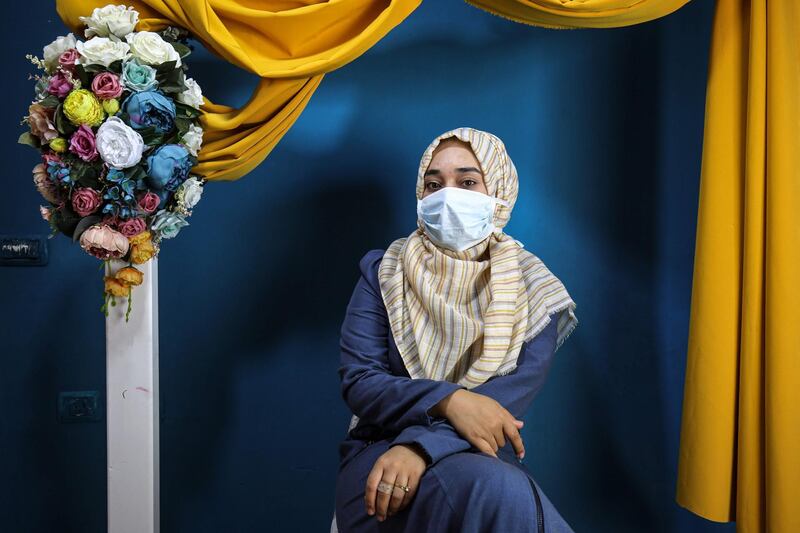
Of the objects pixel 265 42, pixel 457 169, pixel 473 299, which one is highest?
pixel 265 42

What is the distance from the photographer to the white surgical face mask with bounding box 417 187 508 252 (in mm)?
1609

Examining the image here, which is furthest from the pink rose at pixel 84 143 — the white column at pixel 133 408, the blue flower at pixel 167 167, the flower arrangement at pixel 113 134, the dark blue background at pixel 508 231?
the dark blue background at pixel 508 231

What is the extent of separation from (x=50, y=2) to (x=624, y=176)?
78.2 inches

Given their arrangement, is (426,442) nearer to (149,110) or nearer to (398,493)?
(398,493)

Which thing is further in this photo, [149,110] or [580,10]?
[580,10]

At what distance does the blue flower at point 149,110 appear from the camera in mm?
1412

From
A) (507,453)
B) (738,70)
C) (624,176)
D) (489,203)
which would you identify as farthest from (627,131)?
(507,453)

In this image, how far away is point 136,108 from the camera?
1410 mm

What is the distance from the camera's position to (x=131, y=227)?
145cm

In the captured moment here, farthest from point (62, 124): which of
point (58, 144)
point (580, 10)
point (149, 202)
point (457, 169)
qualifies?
point (580, 10)

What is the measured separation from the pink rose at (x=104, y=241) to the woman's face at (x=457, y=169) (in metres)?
0.79

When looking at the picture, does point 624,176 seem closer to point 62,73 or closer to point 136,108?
point 136,108

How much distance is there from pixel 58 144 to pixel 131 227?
0.24 metres

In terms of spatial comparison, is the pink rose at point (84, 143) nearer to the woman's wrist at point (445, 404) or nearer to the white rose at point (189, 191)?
the white rose at point (189, 191)
